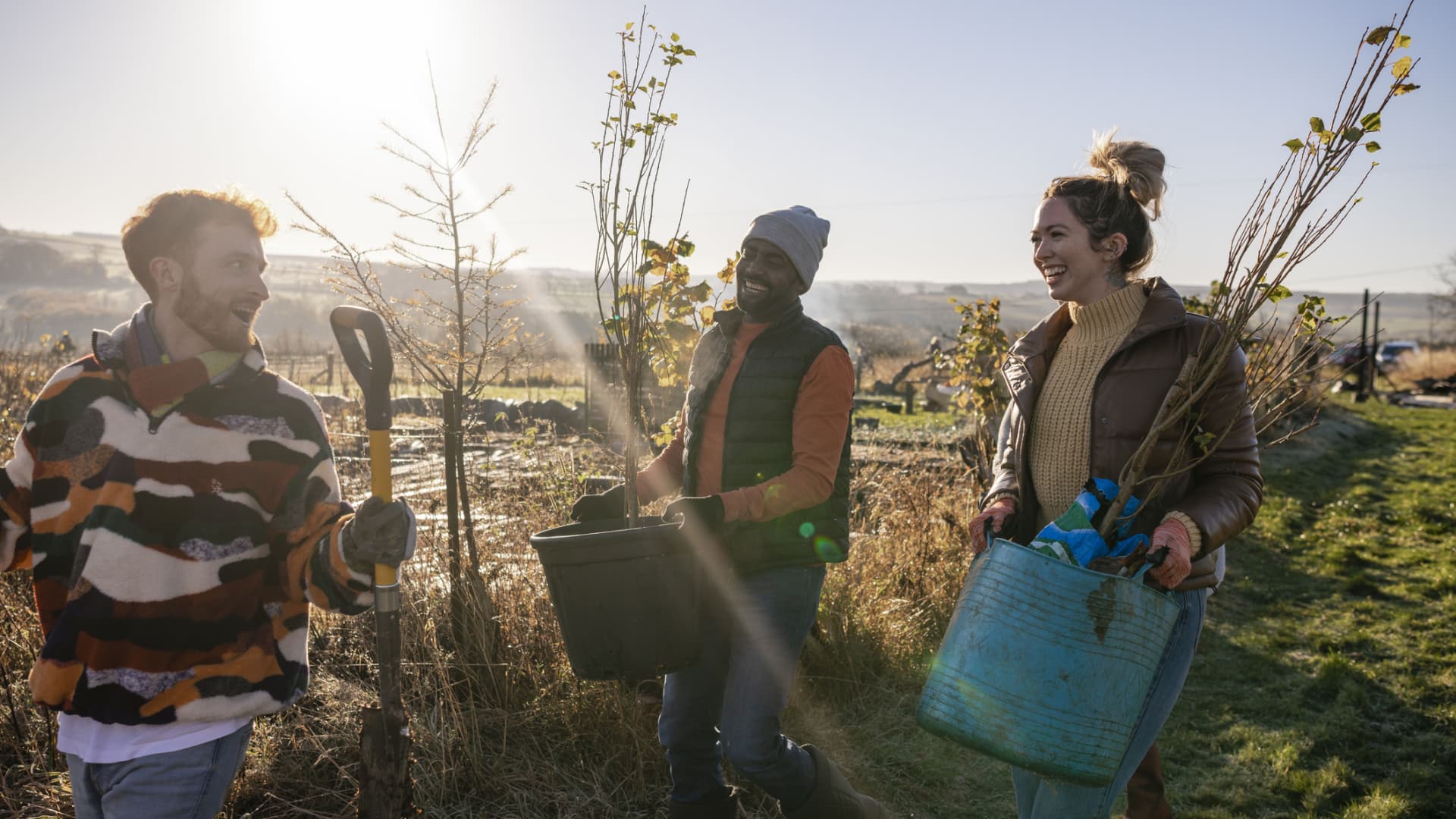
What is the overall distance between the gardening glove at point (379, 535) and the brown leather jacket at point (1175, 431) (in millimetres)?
1476

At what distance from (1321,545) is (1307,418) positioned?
26.5ft

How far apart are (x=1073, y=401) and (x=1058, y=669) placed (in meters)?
0.73

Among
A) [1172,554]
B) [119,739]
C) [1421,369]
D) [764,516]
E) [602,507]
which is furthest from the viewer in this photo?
[1421,369]

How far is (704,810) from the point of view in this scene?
2.47 m

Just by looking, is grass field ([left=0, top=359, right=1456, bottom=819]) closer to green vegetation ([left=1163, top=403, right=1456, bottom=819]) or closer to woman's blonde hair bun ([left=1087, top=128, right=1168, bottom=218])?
green vegetation ([left=1163, top=403, right=1456, bottom=819])

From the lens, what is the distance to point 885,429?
1231cm

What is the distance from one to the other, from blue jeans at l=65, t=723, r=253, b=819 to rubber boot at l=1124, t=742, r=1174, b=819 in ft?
6.99

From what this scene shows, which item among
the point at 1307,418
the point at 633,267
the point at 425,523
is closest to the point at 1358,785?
the point at 633,267

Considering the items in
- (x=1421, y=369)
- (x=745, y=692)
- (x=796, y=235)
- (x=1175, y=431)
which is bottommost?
(x=1421, y=369)

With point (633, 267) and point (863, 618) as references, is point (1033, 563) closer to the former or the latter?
point (633, 267)

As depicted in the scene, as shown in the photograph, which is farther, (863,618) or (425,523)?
(425,523)

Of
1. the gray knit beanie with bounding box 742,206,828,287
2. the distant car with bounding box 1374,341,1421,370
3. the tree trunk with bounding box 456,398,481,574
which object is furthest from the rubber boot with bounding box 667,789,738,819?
the distant car with bounding box 1374,341,1421,370

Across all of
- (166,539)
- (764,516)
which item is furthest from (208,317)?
(764,516)

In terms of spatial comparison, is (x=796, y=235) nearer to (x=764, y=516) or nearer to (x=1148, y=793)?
(x=764, y=516)
